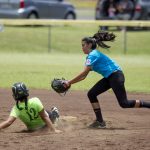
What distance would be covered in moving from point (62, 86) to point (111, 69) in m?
0.90

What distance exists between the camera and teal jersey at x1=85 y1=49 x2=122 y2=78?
1129cm

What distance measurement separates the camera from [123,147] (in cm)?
930

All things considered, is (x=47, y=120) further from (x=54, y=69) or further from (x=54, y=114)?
(x=54, y=69)

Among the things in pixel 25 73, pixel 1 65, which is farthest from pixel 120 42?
pixel 25 73

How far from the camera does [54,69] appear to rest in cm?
2162

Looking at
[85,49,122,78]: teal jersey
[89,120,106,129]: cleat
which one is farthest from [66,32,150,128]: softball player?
[89,120,106,129]: cleat

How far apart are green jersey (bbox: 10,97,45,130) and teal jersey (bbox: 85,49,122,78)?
3.96ft

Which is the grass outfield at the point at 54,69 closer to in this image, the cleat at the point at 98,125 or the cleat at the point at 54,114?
the cleat at the point at 98,125

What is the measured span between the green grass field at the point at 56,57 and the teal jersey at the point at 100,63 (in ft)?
17.8

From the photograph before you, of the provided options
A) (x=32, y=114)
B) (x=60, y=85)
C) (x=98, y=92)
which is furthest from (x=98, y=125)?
(x=32, y=114)

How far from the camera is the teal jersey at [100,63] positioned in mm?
11289

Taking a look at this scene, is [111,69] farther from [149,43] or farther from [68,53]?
[149,43]

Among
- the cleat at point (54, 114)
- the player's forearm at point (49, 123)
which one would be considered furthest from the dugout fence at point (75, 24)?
the player's forearm at point (49, 123)

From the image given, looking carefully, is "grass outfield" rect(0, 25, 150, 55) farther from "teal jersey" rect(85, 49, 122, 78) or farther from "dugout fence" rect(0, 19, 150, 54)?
"teal jersey" rect(85, 49, 122, 78)
